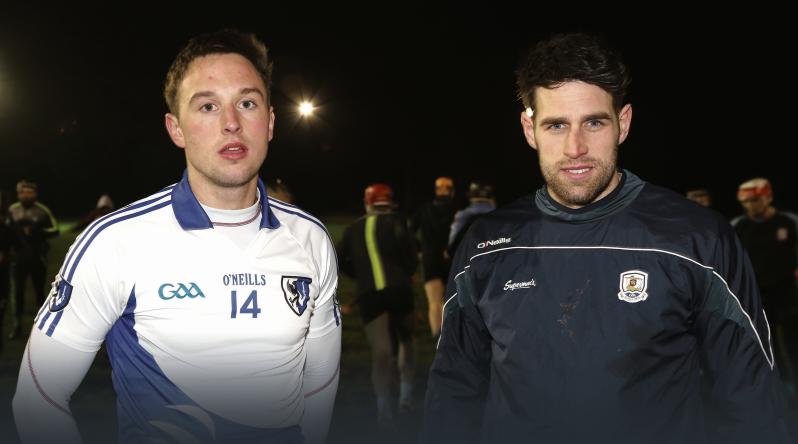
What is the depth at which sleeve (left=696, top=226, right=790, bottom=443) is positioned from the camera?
285 centimetres

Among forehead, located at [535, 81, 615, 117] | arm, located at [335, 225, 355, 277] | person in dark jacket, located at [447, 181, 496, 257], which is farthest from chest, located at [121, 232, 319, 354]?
person in dark jacket, located at [447, 181, 496, 257]

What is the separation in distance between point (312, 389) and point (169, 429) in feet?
2.25

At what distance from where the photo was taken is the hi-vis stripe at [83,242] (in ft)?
9.87

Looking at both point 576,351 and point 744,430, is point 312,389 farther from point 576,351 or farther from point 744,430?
point 744,430

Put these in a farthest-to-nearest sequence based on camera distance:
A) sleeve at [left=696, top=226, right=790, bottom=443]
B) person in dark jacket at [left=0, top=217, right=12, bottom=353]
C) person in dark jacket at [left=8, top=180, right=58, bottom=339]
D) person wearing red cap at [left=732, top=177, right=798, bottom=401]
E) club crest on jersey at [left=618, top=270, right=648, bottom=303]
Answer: person in dark jacket at [left=8, top=180, right=58, bottom=339] < person in dark jacket at [left=0, top=217, right=12, bottom=353] < person wearing red cap at [left=732, top=177, right=798, bottom=401] < club crest on jersey at [left=618, top=270, right=648, bottom=303] < sleeve at [left=696, top=226, right=790, bottom=443]

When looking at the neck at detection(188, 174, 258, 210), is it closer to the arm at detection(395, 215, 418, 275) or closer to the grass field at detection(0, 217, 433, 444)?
the grass field at detection(0, 217, 433, 444)

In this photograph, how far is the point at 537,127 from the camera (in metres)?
3.23

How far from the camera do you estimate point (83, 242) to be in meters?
3.08

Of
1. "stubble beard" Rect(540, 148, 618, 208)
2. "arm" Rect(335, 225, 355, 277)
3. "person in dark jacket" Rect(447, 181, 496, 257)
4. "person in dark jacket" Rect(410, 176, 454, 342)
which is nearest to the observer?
"stubble beard" Rect(540, 148, 618, 208)

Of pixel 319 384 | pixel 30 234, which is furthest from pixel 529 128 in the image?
pixel 30 234

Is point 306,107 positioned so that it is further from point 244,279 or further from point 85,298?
point 85,298

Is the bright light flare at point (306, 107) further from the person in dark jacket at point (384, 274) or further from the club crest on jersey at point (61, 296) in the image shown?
the club crest on jersey at point (61, 296)

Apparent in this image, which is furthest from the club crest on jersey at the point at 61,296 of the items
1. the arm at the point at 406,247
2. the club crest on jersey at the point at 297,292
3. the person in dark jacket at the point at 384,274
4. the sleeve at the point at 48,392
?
the arm at the point at 406,247

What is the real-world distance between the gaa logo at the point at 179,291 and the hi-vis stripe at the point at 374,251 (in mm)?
5581
